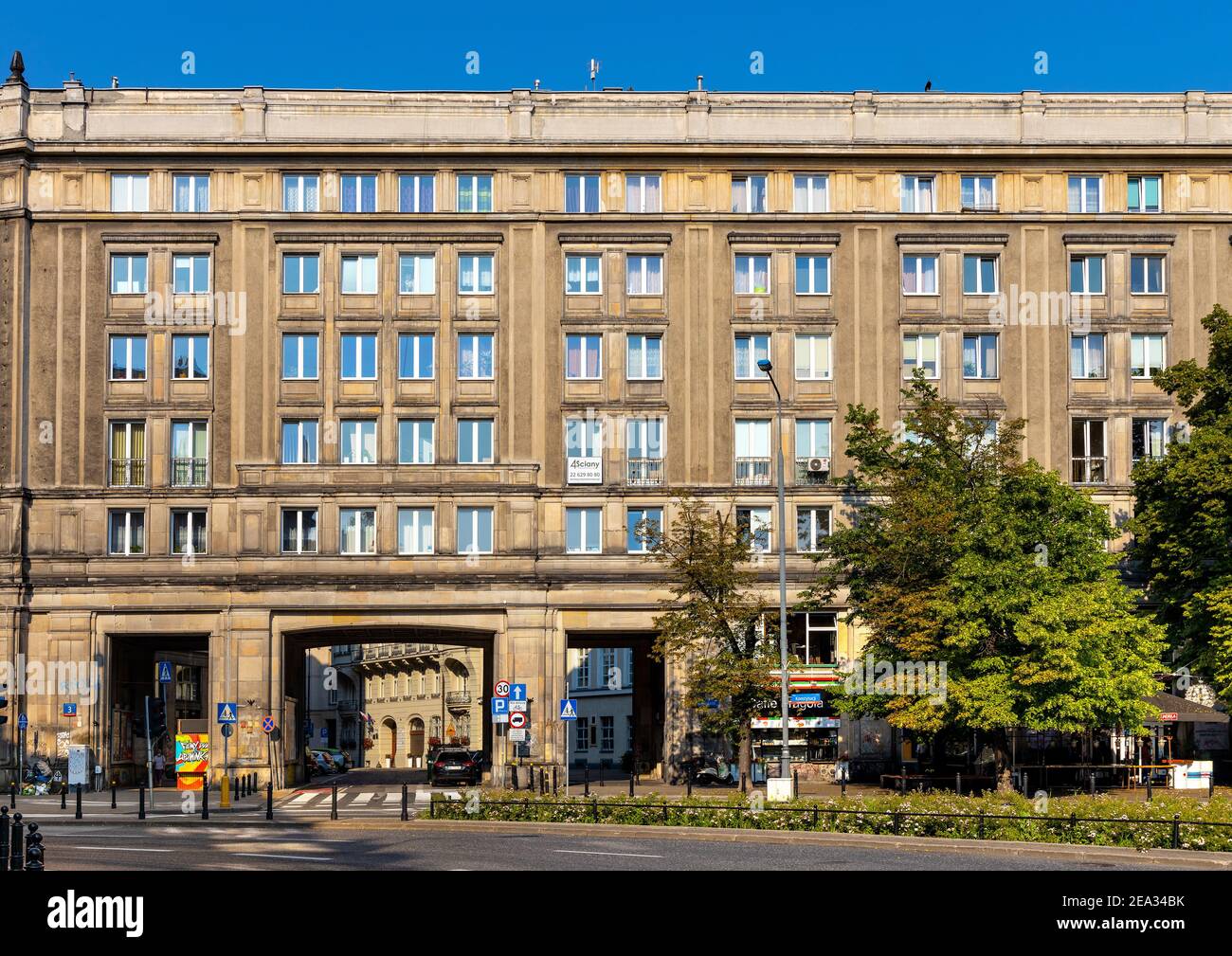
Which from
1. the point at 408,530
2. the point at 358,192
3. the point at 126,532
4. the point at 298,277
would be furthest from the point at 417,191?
the point at 126,532

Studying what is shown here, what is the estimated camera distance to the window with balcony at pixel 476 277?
6269 cm

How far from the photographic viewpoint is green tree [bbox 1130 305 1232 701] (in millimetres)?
51062

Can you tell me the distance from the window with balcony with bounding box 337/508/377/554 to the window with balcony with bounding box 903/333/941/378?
2023 cm

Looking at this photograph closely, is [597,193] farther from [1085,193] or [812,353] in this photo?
[1085,193]

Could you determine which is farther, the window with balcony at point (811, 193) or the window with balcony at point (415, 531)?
the window with balcony at point (811, 193)

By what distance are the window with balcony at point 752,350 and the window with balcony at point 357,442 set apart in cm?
1362

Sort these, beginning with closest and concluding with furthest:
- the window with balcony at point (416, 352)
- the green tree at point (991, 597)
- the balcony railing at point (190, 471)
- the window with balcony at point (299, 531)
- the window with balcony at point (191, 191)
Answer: the green tree at point (991, 597), the window with balcony at point (299, 531), the balcony railing at point (190, 471), the window with balcony at point (416, 352), the window with balcony at point (191, 191)

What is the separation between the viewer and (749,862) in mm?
28859

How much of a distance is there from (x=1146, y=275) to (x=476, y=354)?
24.9 meters

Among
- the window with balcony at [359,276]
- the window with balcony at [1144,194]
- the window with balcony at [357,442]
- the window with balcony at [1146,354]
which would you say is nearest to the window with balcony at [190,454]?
the window with balcony at [357,442]

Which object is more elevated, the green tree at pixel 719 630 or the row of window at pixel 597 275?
the row of window at pixel 597 275

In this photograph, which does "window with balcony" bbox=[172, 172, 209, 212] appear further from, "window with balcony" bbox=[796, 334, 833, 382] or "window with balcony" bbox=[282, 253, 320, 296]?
"window with balcony" bbox=[796, 334, 833, 382]

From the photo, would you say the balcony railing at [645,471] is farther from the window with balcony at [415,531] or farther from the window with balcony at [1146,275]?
the window with balcony at [1146,275]
